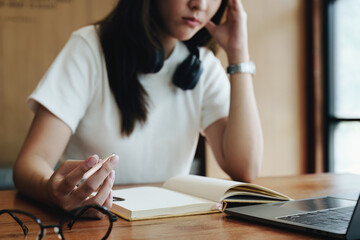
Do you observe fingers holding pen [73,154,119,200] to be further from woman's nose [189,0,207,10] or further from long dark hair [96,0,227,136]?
woman's nose [189,0,207,10]

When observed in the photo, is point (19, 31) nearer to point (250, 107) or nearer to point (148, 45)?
point (148, 45)

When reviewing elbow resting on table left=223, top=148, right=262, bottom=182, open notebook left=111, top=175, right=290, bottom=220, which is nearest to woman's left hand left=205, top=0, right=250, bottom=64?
elbow resting on table left=223, top=148, right=262, bottom=182

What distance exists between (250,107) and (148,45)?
0.38 meters

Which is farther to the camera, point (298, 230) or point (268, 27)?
point (268, 27)

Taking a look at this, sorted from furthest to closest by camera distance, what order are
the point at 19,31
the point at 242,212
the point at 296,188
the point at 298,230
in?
the point at 19,31, the point at 296,188, the point at 242,212, the point at 298,230

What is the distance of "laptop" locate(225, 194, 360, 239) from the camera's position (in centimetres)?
65

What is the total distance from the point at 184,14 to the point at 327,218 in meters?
0.83

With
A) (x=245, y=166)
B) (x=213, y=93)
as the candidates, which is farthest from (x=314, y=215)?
(x=213, y=93)

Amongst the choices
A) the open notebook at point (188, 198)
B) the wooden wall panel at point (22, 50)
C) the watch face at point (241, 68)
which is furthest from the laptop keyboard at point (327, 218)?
the wooden wall panel at point (22, 50)

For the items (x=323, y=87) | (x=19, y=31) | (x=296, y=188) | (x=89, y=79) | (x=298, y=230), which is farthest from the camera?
(x=323, y=87)

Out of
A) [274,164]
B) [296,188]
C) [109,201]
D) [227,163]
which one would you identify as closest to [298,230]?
[109,201]

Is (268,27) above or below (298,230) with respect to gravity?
above

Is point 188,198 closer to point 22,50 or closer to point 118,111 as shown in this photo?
point 118,111

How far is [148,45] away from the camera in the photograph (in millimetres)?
1416
